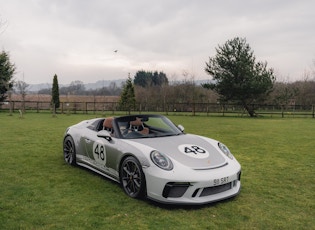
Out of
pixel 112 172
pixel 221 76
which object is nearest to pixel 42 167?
pixel 112 172

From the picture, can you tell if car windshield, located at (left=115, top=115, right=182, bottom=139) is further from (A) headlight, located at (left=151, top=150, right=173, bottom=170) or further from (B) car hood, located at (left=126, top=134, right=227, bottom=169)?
(A) headlight, located at (left=151, top=150, right=173, bottom=170)

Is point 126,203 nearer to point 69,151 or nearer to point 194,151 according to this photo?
point 194,151

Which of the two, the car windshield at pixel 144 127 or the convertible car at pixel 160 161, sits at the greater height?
the car windshield at pixel 144 127

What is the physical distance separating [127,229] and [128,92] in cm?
3184

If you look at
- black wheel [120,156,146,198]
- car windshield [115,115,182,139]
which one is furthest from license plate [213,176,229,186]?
car windshield [115,115,182,139]

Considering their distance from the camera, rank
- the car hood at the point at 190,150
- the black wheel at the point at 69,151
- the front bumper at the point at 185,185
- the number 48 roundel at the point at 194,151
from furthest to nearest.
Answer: the black wheel at the point at 69,151 → the number 48 roundel at the point at 194,151 → the car hood at the point at 190,150 → the front bumper at the point at 185,185

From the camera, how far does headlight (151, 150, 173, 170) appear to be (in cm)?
411

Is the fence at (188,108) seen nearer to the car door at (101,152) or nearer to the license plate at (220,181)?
the car door at (101,152)

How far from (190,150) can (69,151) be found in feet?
10.9

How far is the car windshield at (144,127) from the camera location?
517cm

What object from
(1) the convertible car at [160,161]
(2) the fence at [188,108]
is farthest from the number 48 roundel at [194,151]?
(2) the fence at [188,108]

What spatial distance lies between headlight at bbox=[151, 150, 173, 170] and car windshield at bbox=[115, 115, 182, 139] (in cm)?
84

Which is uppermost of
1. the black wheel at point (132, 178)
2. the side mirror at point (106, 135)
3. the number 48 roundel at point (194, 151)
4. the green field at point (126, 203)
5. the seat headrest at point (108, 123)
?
the seat headrest at point (108, 123)

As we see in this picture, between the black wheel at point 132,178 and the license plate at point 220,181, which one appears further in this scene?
the black wheel at point 132,178
